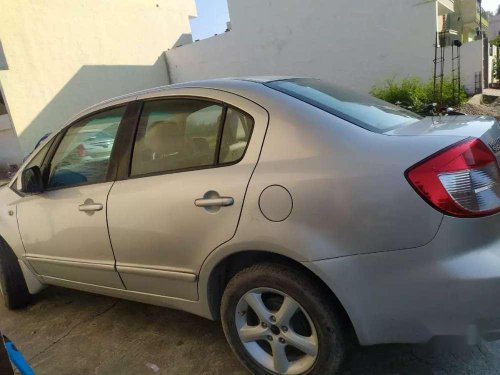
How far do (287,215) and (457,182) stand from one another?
0.69 metres

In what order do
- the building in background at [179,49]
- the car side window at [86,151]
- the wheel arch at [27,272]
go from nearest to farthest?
the car side window at [86,151] → the wheel arch at [27,272] → the building in background at [179,49]

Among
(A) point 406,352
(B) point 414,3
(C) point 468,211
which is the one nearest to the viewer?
(C) point 468,211

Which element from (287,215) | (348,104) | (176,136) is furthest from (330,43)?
(287,215)

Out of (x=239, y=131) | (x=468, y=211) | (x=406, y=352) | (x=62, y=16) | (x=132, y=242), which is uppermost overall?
(x=62, y=16)

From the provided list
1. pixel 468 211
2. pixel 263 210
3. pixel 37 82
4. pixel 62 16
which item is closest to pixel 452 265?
pixel 468 211

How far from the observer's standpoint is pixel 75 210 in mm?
2736

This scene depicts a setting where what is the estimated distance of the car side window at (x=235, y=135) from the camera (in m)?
2.12

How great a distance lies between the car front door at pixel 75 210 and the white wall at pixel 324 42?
494 inches

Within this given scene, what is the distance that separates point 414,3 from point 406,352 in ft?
42.4

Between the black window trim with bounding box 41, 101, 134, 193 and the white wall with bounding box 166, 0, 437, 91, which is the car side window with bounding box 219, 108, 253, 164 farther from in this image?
the white wall with bounding box 166, 0, 437, 91

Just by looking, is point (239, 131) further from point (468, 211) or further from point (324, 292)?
point (468, 211)

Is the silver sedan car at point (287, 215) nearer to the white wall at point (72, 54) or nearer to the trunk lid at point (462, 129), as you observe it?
the trunk lid at point (462, 129)

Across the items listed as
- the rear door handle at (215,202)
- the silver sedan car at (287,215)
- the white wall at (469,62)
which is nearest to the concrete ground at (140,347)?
the silver sedan car at (287,215)

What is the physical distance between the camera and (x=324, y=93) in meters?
2.43
